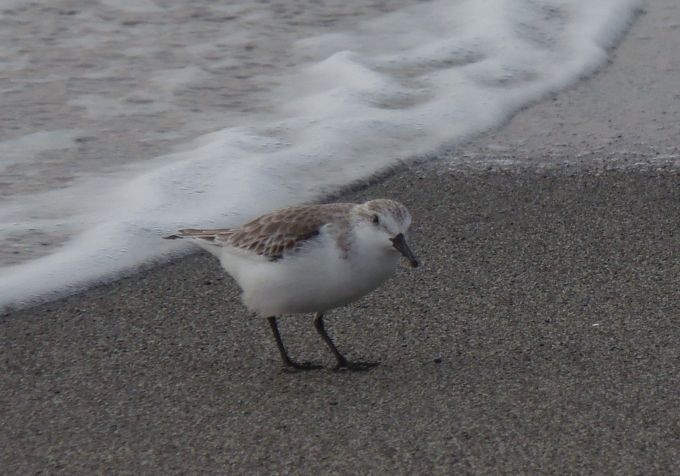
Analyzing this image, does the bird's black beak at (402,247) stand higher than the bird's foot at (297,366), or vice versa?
the bird's black beak at (402,247)

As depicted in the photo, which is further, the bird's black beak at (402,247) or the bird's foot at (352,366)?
the bird's foot at (352,366)

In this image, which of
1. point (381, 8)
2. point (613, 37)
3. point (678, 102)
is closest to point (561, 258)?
point (678, 102)

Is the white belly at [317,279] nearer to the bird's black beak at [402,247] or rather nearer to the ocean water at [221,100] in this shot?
the bird's black beak at [402,247]

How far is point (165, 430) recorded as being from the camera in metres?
3.69

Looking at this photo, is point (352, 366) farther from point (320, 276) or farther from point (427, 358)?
point (320, 276)

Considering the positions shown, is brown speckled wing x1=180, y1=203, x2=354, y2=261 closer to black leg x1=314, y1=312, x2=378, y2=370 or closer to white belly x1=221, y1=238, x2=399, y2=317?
white belly x1=221, y1=238, x2=399, y2=317

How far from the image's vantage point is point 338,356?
4113 millimetres

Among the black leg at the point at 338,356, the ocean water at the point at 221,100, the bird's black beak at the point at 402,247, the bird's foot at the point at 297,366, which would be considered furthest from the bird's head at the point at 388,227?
the ocean water at the point at 221,100

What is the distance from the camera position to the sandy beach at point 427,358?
351 centimetres

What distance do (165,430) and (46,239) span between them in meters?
2.12

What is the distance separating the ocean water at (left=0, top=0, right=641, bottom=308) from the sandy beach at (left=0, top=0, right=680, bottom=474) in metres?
0.48

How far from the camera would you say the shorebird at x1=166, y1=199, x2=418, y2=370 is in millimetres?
3879

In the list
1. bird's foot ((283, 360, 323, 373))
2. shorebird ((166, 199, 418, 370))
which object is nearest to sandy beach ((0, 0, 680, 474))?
bird's foot ((283, 360, 323, 373))

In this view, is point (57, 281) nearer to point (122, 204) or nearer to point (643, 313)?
point (122, 204)
